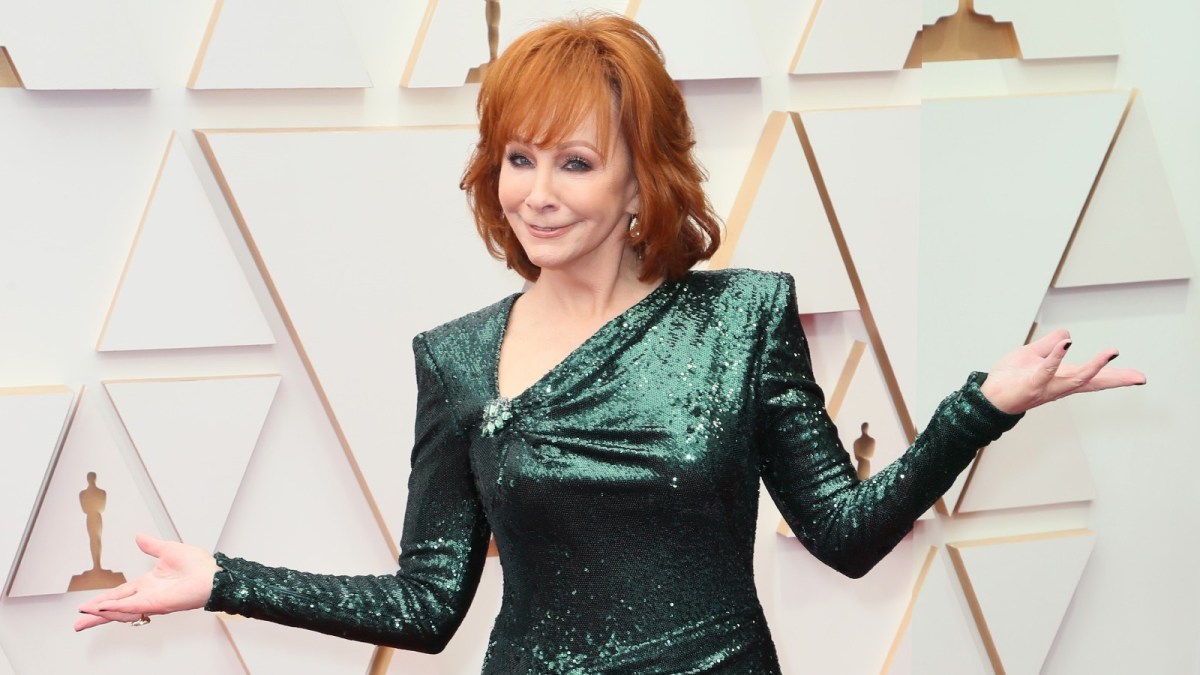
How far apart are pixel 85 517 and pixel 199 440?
195 mm

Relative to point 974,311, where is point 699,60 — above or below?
above

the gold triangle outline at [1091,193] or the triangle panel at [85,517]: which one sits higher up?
the gold triangle outline at [1091,193]

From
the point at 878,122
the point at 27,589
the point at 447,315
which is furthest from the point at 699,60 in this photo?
the point at 27,589

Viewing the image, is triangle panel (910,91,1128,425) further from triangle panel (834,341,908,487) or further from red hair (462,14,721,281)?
red hair (462,14,721,281)

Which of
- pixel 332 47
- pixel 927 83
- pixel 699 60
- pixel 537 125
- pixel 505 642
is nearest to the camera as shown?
pixel 537 125

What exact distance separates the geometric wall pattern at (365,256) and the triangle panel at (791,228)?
38 cm

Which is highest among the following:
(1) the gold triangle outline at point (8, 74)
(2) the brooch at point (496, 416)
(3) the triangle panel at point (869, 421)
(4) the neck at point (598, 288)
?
(1) the gold triangle outline at point (8, 74)

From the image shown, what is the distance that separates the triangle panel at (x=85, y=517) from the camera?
1926mm

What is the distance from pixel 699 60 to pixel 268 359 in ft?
2.55

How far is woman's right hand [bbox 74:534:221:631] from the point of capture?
1271 millimetres

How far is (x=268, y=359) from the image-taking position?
6.49 feet

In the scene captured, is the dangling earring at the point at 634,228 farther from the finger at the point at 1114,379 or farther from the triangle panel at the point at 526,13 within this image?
the triangle panel at the point at 526,13

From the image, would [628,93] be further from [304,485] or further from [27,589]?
[27,589]

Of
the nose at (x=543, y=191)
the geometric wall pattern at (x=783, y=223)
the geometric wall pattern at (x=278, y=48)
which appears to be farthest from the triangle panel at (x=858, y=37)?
the nose at (x=543, y=191)
